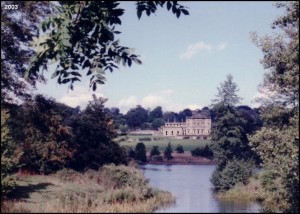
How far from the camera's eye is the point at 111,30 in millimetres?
7234

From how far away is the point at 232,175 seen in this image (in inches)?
1746

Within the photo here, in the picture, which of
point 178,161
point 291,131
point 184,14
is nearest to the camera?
point 184,14

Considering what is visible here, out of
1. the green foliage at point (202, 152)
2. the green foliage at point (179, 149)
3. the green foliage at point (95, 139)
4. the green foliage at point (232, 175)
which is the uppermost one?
the green foliage at point (95, 139)

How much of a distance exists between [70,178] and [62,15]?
26983 millimetres

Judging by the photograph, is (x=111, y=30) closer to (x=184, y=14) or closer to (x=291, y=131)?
(x=184, y=14)

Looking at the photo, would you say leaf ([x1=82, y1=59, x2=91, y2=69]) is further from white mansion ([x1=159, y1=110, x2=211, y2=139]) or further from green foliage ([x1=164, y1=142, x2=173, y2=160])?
green foliage ([x1=164, y1=142, x2=173, y2=160])

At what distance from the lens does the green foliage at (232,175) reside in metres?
43.7

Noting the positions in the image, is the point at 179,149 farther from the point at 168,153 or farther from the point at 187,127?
the point at 187,127

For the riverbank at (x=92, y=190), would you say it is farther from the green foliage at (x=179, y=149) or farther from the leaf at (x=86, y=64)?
the green foliage at (x=179, y=149)

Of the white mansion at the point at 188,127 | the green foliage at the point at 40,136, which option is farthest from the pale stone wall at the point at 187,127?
the green foliage at the point at 40,136

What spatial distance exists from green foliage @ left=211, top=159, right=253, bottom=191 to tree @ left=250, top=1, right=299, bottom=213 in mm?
11338

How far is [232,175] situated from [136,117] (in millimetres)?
13105

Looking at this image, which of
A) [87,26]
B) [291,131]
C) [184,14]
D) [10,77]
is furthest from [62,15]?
[10,77]

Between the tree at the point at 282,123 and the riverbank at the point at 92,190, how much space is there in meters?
6.61
